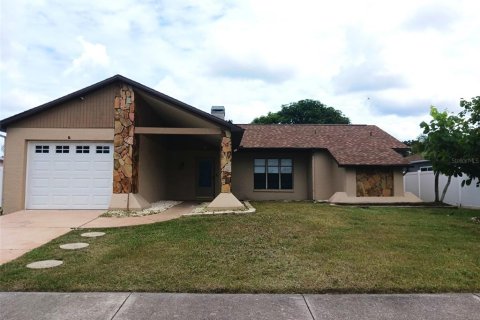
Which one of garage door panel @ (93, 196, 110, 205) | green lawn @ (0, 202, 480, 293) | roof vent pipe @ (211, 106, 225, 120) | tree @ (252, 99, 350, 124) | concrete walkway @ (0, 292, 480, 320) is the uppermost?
tree @ (252, 99, 350, 124)

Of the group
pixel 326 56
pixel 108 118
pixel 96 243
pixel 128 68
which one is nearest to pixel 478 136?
pixel 326 56

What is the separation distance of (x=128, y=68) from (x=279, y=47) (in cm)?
726

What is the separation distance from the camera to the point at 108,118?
13.2m

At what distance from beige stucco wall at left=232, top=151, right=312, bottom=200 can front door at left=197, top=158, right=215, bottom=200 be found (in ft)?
4.35

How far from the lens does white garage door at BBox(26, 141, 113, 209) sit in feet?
42.8

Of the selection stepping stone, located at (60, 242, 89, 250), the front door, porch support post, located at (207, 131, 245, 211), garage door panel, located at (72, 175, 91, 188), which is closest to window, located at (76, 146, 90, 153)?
garage door panel, located at (72, 175, 91, 188)

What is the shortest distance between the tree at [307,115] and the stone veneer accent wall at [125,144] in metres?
34.8

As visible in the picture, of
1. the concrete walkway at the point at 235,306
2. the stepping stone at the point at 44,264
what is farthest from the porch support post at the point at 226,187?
the concrete walkway at the point at 235,306

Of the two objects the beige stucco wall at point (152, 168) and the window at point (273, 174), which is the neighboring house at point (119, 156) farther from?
the window at point (273, 174)

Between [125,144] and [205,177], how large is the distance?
716 cm

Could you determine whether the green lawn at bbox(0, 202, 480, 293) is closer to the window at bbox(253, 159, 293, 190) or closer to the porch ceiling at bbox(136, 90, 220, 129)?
the porch ceiling at bbox(136, 90, 220, 129)

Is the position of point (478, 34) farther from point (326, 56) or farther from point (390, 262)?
point (390, 262)

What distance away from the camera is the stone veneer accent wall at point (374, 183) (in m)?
16.6

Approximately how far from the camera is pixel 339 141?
19.2 m
